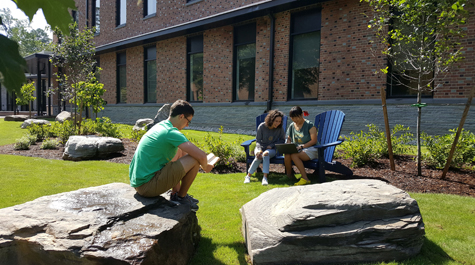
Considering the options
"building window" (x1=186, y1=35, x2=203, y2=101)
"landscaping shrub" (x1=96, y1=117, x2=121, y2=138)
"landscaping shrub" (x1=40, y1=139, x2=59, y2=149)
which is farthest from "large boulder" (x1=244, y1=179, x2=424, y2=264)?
"building window" (x1=186, y1=35, x2=203, y2=101)

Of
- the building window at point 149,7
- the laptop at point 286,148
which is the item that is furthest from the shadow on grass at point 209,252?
the building window at point 149,7

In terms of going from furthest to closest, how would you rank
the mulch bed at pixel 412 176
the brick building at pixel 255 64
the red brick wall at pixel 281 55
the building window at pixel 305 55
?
the red brick wall at pixel 281 55
the building window at pixel 305 55
the brick building at pixel 255 64
the mulch bed at pixel 412 176

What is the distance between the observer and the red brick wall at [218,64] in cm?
1314

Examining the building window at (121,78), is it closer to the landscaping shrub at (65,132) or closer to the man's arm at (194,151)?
the landscaping shrub at (65,132)

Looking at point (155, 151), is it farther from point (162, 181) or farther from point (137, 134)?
point (137, 134)

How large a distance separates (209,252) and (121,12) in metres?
20.0

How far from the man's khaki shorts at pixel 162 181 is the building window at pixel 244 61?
975cm

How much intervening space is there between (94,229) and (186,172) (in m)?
1.04

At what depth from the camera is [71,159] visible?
741 cm

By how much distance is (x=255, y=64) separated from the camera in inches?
483

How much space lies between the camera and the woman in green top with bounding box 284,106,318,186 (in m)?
5.40

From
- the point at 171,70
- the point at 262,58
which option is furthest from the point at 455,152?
the point at 171,70

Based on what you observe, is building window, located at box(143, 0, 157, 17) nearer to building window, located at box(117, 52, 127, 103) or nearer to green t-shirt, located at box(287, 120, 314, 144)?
building window, located at box(117, 52, 127, 103)

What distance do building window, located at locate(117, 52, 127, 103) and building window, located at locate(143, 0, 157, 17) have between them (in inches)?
118
